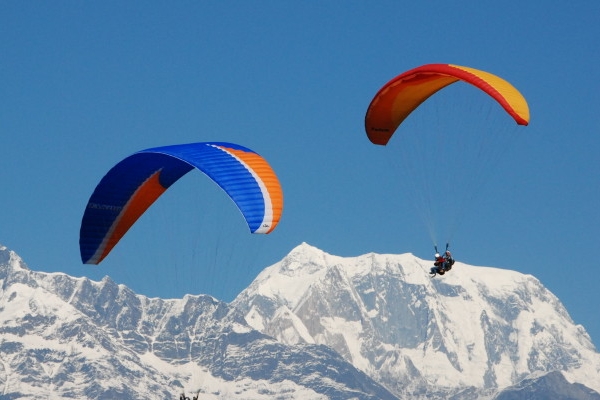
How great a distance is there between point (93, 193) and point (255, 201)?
1056 centimetres

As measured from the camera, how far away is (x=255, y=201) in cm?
6812

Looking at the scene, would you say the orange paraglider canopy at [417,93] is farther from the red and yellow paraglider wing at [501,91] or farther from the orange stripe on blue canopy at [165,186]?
the orange stripe on blue canopy at [165,186]

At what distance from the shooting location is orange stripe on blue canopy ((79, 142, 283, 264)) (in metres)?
68.1

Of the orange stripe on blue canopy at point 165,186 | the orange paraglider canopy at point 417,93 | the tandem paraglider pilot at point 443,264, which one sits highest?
the orange paraglider canopy at point 417,93

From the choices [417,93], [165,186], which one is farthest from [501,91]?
[165,186]

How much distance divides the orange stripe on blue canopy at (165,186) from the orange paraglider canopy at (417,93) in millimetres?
7312

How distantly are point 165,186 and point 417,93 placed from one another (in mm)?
13920

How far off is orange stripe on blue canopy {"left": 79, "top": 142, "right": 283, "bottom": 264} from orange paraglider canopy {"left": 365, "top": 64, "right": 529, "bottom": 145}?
24.0 feet

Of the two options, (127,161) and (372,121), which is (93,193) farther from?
(372,121)

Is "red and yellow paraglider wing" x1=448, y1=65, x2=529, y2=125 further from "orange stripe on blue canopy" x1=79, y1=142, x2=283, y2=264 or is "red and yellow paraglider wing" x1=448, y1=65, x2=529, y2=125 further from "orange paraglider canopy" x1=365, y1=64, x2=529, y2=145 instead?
"orange stripe on blue canopy" x1=79, y1=142, x2=283, y2=264

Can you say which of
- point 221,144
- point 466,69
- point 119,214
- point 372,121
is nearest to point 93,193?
point 119,214

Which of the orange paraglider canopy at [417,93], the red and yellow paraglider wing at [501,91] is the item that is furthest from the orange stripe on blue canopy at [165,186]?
the red and yellow paraglider wing at [501,91]

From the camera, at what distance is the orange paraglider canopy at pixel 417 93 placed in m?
67.4

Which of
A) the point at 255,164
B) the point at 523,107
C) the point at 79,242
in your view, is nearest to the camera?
the point at 523,107
